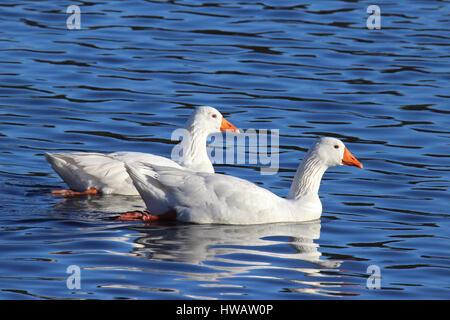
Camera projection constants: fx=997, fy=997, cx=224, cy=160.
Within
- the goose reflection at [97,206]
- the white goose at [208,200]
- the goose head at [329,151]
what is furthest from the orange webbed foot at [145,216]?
the goose head at [329,151]

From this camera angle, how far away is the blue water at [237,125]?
429 inches

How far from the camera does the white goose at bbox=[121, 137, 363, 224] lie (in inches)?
499

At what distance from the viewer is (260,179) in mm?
15227

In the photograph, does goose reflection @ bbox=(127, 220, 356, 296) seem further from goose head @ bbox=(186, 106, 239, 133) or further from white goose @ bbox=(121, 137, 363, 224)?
goose head @ bbox=(186, 106, 239, 133)

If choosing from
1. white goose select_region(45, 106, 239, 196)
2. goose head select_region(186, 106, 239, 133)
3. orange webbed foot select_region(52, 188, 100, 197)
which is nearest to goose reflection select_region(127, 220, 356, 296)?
white goose select_region(45, 106, 239, 196)

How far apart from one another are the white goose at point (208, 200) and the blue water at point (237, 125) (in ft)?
0.64

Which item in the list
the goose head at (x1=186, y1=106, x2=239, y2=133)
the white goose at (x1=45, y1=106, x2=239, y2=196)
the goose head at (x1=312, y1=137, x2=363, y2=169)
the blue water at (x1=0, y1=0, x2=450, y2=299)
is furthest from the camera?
the goose head at (x1=186, y1=106, x2=239, y2=133)

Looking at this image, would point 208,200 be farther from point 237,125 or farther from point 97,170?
point 237,125

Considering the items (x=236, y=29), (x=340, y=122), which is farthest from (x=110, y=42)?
(x=340, y=122)

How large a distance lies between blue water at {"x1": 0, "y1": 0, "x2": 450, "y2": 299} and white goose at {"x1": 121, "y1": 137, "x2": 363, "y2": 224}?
0.20 meters

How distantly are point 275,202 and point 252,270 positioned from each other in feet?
6.94

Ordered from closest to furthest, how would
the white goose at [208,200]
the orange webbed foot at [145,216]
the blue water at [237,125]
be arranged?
the blue water at [237,125]
the white goose at [208,200]
the orange webbed foot at [145,216]

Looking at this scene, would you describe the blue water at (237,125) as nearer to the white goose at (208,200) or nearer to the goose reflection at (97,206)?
the goose reflection at (97,206)
